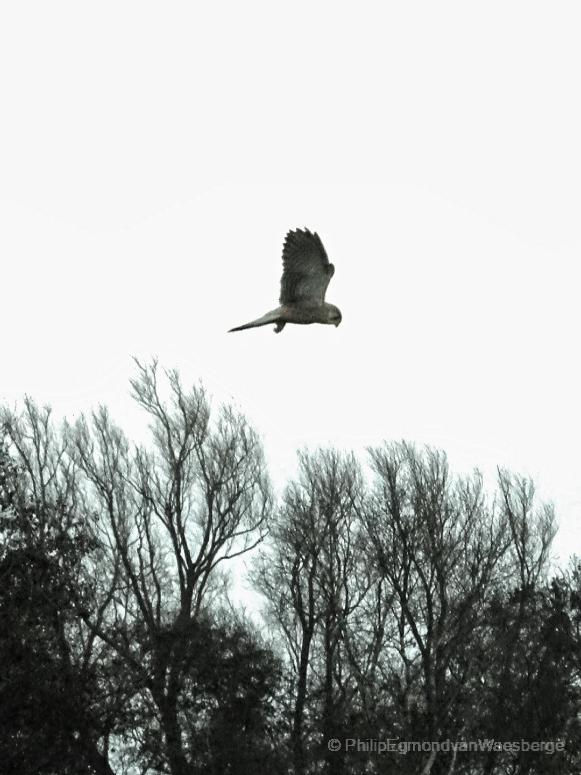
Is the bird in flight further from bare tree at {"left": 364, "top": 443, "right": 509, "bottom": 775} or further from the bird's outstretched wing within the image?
bare tree at {"left": 364, "top": 443, "right": 509, "bottom": 775}

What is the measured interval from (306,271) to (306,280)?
3.7 inches

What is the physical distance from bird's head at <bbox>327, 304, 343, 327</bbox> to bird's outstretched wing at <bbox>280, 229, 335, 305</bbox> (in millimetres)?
133

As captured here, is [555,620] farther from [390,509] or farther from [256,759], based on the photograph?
[256,759]

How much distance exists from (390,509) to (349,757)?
8.18 metres

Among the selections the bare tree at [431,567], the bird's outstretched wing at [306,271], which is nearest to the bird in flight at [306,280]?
the bird's outstretched wing at [306,271]

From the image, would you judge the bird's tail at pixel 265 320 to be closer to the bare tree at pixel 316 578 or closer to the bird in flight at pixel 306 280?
the bird in flight at pixel 306 280

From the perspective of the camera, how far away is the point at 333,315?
1421 cm

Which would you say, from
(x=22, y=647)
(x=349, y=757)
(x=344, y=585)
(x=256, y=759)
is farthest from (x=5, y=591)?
(x=344, y=585)

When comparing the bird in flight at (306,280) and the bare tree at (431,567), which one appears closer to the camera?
the bird in flight at (306,280)

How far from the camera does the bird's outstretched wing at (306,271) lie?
14.1m

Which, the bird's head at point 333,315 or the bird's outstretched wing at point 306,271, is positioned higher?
the bird's outstretched wing at point 306,271

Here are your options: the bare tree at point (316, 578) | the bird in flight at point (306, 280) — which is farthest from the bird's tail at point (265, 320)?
the bare tree at point (316, 578)

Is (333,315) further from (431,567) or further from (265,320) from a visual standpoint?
(431,567)

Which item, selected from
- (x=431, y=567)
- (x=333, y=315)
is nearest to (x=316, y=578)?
(x=431, y=567)
